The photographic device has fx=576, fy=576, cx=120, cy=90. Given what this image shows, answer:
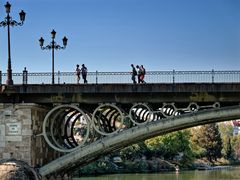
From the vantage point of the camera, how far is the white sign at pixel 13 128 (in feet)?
68.7

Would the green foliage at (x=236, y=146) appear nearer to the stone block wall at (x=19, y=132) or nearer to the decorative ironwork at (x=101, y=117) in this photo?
the decorative ironwork at (x=101, y=117)

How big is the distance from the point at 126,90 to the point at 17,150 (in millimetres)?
4530

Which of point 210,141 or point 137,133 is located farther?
point 210,141

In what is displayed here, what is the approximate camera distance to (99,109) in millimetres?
20969

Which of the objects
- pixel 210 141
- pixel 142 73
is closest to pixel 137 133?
pixel 142 73

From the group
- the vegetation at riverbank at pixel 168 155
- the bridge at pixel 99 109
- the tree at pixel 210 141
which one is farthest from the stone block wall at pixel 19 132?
the tree at pixel 210 141

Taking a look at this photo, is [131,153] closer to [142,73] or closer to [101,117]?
[101,117]

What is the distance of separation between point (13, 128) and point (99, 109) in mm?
3210

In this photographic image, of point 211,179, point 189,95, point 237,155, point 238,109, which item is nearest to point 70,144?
point 189,95

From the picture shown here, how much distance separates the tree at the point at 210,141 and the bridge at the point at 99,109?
2517 inches

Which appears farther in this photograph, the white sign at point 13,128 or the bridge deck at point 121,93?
the white sign at point 13,128

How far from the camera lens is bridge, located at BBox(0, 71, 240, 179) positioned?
20031 millimetres

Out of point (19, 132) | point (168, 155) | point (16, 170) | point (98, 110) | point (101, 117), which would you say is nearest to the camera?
point (16, 170)

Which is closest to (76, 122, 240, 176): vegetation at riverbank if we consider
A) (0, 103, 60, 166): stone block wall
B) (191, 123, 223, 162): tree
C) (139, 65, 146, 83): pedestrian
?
(191, 123, 223, 162): tree
